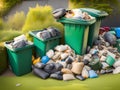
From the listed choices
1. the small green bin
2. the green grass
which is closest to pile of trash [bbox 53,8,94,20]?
the small green bin

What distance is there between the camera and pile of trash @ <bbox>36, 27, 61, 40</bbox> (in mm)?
6340

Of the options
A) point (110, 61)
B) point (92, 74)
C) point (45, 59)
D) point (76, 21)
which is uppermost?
point (76, 21)

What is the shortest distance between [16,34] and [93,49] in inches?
72.0

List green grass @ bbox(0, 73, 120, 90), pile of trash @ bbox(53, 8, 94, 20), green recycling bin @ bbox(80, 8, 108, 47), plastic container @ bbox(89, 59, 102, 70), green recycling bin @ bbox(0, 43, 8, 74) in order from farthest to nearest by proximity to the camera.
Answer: green recycling bin @ bbox(80, 8, 108, 47)
pile of trash @ bbox(53, 8, 94, 20)
plastic container @ bbox(89, 59, 102, 70)
green recycling bin @ bbox(0, 43, 8, 74)
green grass @ bbox(0, 73, 120, 90)

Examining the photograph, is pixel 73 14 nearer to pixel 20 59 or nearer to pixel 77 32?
pixel 77 32

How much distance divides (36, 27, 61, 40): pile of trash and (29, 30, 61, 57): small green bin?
0.07 m

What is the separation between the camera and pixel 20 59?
19.6ft

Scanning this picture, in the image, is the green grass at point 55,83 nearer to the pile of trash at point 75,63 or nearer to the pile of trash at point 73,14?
the pile of trash at point 75,63

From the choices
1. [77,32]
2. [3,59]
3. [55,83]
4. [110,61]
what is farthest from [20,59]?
[110,61]

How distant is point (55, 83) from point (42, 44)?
1.03 meters

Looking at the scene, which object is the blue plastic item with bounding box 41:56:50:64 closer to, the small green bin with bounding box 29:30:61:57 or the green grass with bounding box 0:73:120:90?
the small green bin with bounding box 29:30:61:57

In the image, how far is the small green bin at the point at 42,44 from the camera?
6.39 meters

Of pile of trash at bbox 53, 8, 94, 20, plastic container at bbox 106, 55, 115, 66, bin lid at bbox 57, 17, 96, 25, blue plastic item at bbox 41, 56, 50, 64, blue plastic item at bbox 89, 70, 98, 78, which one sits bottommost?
blue plastic item at bbox 89, 70, 98, 78

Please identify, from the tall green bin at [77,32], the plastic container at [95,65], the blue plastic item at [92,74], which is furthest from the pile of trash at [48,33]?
the blue plastic item at [92,74]
